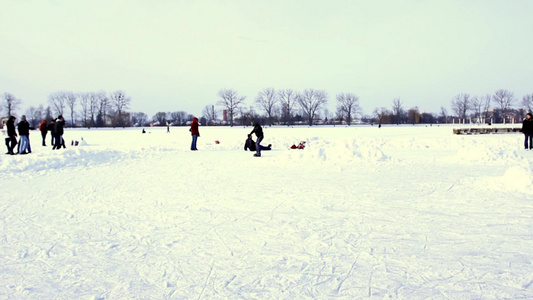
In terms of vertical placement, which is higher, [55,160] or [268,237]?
[55,160]

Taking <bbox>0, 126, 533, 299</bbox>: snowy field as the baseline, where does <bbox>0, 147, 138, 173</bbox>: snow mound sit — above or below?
above

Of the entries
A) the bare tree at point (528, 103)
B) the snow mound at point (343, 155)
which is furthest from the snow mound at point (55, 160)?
the bare tree at point (528, 103)

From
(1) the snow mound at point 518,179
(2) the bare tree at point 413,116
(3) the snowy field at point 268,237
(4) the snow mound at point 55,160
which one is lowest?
(3) the snowy field at point 268,237

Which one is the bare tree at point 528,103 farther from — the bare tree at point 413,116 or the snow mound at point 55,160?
the snow mound at point 55,160

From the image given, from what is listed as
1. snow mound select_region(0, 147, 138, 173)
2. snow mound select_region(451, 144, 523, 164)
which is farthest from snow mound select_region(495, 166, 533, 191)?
snow mound select_region(0, 147, 138, 173)

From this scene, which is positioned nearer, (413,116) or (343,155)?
(343,155)

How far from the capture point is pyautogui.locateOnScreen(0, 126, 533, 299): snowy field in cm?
289

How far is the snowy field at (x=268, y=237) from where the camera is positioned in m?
2.89

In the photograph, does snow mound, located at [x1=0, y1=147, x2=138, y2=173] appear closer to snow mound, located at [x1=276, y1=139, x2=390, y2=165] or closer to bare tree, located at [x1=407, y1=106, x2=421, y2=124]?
snow mound, located at [x1=276, y1=139, x2=390, y2=165]

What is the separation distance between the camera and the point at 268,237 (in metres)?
4.09

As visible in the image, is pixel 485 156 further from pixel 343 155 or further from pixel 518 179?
pixel 518 179

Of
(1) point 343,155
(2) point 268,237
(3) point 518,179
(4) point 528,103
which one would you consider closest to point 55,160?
(1) point 343,155

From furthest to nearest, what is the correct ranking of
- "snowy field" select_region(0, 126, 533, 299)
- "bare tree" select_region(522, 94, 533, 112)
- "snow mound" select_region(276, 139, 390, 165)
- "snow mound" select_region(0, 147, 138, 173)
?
"bare tree" select_region(522, 94, 533, 112) → "snow mound" select_region(276, 139, 390, 165) → "snow mound" select_region(0, 147, 138, 173) → "snowy field" select_region(0, 126, 533, 299)

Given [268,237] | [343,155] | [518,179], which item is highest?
[343,155]
